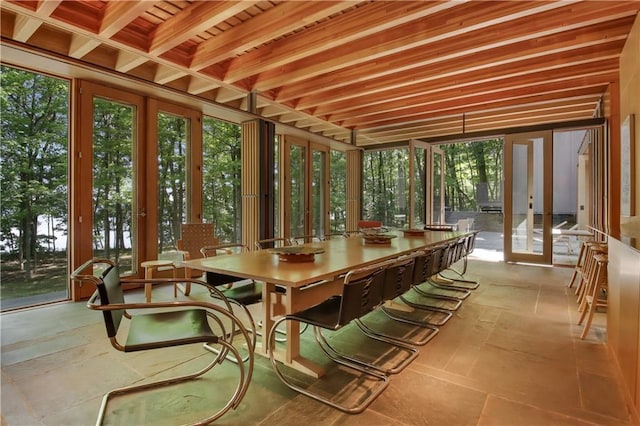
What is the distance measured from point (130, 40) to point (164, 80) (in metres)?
0.88

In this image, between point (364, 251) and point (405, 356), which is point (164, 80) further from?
point (405, 356)

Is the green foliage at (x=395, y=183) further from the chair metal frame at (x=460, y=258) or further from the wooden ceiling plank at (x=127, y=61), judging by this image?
the wooden ceiling plank at (x=127, y=61)

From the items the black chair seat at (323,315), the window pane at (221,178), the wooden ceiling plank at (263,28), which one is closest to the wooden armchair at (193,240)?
the wooden ceiling plank at (263,28)

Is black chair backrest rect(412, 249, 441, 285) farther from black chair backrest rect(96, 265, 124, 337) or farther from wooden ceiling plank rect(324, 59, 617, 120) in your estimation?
wooden ceiling plank rect(324, 59, 617, 120)

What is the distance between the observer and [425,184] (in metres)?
7.29

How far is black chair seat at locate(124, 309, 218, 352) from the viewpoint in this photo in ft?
5.15

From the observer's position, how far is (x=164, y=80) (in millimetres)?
4188

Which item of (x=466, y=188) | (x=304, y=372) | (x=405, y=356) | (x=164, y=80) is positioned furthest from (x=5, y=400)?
(x=466, y=188)

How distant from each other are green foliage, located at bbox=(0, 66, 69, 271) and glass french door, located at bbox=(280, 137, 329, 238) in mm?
3504

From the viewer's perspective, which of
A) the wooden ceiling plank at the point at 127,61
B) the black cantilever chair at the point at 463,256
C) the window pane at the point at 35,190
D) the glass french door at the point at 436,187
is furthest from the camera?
the glass french door at the point at 436,187

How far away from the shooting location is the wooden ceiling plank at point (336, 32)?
2.75 meters

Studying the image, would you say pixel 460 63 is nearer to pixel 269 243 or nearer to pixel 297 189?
pixel 269 243

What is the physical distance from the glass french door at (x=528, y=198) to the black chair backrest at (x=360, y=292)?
17.6ft

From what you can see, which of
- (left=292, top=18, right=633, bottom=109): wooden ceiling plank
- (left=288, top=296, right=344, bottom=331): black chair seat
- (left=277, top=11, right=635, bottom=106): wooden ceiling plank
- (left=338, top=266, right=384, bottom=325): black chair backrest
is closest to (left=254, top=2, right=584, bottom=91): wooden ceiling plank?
(left=277, top=11, right=635, bottom=106): wooden ceiling plank
